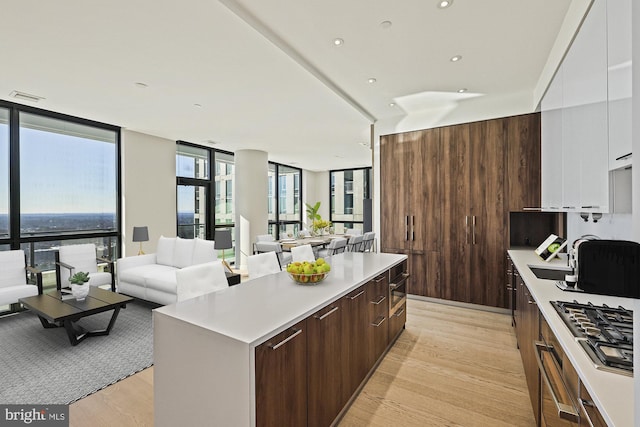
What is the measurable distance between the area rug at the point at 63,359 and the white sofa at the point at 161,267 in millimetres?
426

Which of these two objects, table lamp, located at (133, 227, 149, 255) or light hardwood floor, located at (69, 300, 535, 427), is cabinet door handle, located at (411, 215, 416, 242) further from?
table lamp, located at (133, 227, 149, 255)

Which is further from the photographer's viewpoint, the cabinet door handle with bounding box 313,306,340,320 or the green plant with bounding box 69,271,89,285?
the green plant with bounding box 69,271,89,285

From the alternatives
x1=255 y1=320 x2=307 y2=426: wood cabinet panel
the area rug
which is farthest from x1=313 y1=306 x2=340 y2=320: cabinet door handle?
the area rug

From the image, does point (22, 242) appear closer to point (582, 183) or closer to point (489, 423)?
point (489, 423)

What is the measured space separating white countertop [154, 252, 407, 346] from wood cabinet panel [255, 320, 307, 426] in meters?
0.06

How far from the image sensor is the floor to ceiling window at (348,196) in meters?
10.1

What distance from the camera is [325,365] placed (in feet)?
5.65

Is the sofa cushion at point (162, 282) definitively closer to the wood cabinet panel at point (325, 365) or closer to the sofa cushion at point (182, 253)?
the sofa cushion at point (182, 253)

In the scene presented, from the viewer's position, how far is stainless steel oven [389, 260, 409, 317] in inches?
115

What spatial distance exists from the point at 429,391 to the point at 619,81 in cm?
230

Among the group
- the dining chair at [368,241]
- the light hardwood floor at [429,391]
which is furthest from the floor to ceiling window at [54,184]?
the dining chair at [368,241]

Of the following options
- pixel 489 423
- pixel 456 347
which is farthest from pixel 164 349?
pixel 456 347

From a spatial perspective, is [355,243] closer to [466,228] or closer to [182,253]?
[466,228]

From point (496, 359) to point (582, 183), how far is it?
70.4 inches
